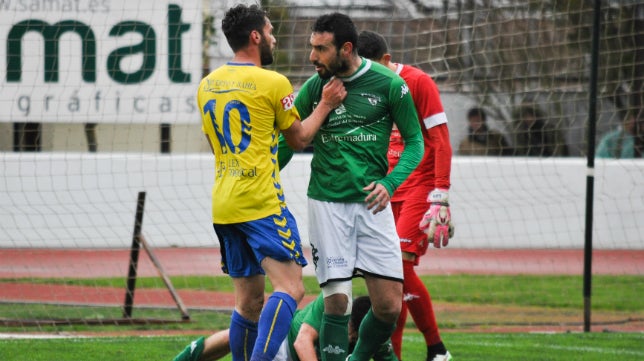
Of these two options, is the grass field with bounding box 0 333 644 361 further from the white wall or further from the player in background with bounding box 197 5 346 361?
the white wall

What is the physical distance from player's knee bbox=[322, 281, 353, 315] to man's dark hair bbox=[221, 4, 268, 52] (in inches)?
56.0

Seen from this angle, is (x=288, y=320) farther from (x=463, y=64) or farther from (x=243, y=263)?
(x=463, y=64)

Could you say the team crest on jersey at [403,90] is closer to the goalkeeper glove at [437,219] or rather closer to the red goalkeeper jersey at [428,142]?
the red goalkeeper jersey at [428,142]

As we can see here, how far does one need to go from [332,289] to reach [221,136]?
1.09 meters

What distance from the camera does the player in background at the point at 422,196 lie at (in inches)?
284

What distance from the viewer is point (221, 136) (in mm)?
5957

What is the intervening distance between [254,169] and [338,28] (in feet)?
3.21

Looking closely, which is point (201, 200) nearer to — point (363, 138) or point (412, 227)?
point (412, 227)

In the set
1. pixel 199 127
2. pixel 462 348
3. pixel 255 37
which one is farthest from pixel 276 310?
pixel 199 127

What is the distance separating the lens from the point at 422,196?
767cm

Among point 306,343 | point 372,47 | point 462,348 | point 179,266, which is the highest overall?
point 372,47

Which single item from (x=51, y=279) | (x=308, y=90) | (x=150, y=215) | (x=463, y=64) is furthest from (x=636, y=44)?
(x=308, y=90)

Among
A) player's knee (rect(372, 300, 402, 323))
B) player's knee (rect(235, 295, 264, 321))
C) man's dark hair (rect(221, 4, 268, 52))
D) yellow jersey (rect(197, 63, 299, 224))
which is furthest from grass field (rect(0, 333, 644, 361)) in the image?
man's dark hair (rect(221, 4, 268, 52))

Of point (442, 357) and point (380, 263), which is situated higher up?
point (380, 263)
